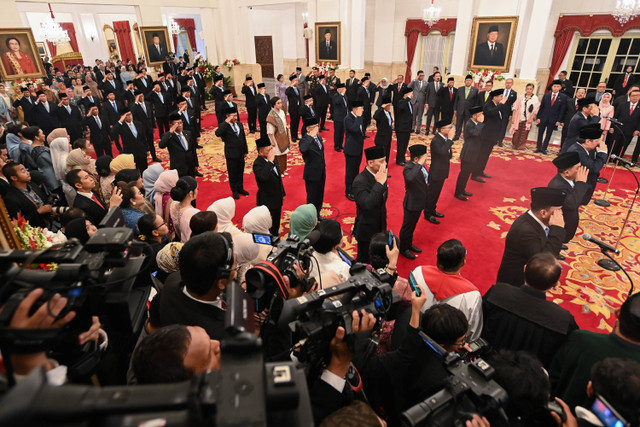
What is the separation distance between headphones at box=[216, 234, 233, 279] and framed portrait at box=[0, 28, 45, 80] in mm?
12707

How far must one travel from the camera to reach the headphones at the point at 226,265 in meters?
1.91

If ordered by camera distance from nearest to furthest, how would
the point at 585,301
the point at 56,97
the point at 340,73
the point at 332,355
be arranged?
the point at 332,355, the point at 585,301, the point at 56,97, the point at 340,73

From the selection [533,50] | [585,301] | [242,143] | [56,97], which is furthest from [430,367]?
[56,97]

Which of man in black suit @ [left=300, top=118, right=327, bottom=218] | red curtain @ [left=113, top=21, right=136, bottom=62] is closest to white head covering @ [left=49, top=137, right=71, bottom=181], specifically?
man in black suit @ [left=300, top=118, right=327, bottom=218]

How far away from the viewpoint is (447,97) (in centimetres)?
1020

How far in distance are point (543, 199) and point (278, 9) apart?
19083mm

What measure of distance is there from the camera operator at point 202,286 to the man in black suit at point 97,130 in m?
7.60

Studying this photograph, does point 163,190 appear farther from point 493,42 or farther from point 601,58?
point 601,58

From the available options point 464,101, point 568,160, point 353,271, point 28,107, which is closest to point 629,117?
point 464,101

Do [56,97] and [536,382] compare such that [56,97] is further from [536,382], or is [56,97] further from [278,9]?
[536,382]

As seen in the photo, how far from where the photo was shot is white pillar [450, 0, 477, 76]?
11242mm

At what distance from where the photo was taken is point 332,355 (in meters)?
1.65

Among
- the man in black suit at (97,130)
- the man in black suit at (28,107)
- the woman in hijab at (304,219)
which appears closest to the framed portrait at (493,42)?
the woman in hijab at (304,219)

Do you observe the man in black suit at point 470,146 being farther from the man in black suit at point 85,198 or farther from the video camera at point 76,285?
the video camera at point 76,285
